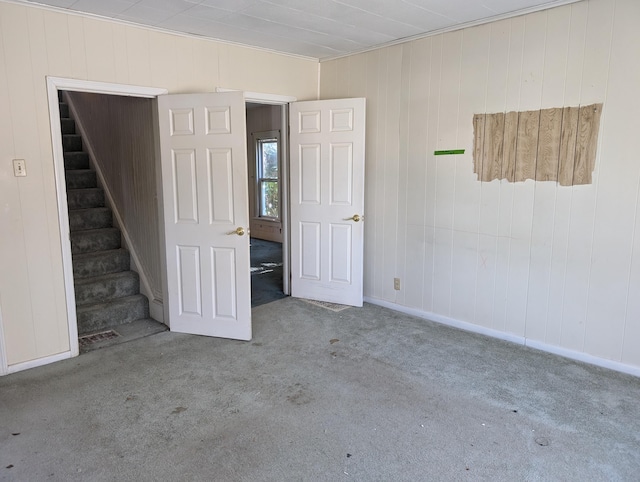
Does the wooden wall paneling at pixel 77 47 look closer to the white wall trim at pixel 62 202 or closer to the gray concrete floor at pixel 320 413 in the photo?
the white wall trim at pixel 62 202

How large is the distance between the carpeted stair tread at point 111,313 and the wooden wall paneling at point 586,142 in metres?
3.79

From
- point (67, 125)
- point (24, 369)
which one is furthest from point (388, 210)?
point (67, 125)

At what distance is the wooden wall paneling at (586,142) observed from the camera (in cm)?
305

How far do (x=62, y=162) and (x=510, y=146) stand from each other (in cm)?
337

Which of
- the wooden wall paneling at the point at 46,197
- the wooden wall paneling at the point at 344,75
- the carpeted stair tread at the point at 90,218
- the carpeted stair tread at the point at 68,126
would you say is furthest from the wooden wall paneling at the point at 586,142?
the carpeted stair tread at the point at 68,126

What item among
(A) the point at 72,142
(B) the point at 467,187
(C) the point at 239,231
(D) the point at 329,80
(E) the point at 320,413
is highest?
(D) the point at 329,80

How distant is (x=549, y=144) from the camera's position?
3275mm

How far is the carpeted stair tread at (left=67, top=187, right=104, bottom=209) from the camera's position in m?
4.59

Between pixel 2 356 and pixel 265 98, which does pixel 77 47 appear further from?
pixel 2 356

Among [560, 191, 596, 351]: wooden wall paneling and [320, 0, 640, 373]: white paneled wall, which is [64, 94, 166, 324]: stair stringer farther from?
[560, 191, 596, 351]: wooden wall paneling

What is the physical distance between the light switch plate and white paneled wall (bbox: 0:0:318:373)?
3 centimetres

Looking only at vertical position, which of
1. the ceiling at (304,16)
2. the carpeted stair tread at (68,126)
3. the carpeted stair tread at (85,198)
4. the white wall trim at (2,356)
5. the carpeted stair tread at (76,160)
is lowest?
the white wall trim at (2,356)

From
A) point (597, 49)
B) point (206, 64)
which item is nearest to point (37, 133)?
point (206, 64)

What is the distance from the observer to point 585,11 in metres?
3.02
